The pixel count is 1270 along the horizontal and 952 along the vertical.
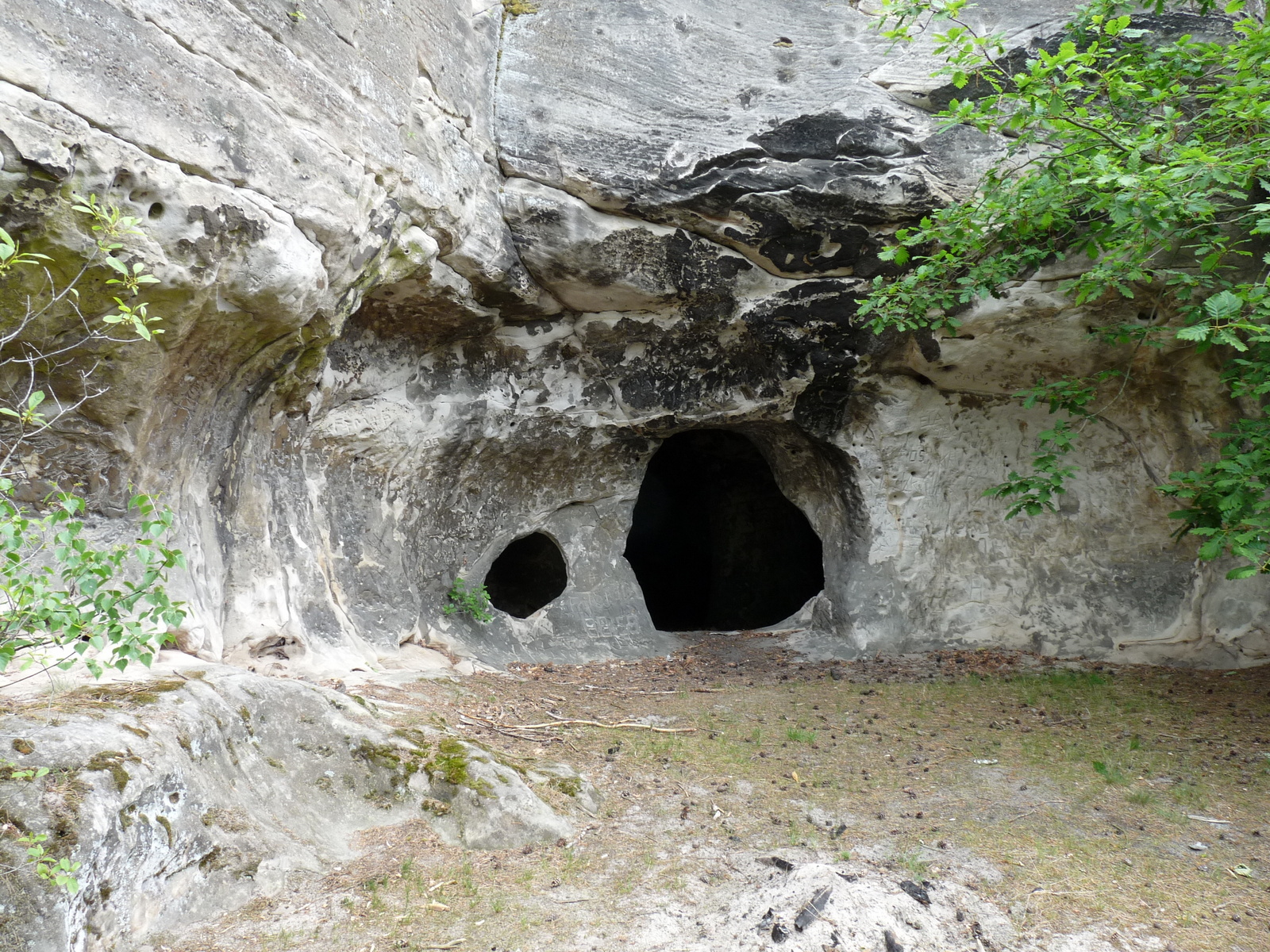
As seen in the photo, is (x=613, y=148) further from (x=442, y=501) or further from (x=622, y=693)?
(x=622, y=693)

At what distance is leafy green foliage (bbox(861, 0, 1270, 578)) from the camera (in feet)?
14.1

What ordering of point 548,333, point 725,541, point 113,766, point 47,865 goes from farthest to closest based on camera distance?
1. point 725,541
2. point 548,333
3. point 113,766
4. point 47,865

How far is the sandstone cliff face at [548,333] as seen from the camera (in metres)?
3.94

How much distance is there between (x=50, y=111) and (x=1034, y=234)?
5748mm

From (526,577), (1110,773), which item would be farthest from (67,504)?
(526,577)

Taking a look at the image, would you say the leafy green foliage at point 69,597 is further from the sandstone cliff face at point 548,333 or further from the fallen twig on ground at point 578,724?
the fallen twig on ground at point 578,724

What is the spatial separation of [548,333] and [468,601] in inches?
99.0

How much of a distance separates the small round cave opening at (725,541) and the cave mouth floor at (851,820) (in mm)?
5699

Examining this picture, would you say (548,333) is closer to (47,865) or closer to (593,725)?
(593,725)

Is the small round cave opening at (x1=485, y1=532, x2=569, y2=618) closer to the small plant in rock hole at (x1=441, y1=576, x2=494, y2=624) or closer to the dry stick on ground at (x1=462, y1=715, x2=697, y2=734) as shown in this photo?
the small plant in rock hole at (x1=441, y1=576, x2=494, y2=624)

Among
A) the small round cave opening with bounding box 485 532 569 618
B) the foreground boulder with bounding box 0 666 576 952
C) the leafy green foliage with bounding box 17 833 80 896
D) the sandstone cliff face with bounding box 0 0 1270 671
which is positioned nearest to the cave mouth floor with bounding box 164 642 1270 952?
the foreground boulder with bounding box 0 666 576 952

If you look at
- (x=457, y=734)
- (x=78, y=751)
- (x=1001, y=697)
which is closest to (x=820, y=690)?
(x=1001, y=697)

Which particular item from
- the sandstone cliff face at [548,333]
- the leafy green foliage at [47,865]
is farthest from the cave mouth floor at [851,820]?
the sandstone cliff face at [548,333]

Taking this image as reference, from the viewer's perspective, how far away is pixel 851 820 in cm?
381
